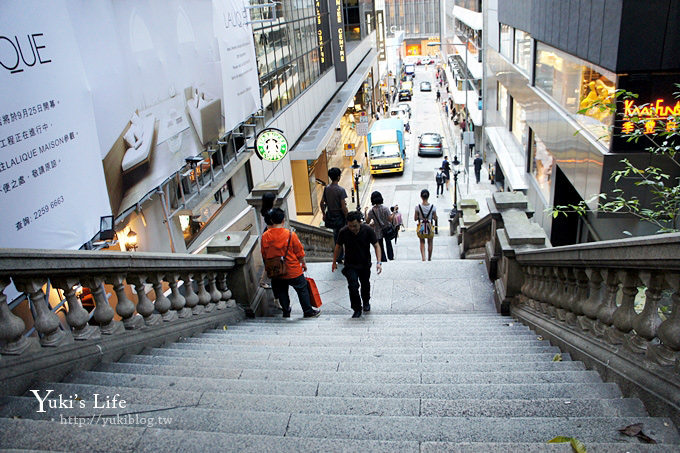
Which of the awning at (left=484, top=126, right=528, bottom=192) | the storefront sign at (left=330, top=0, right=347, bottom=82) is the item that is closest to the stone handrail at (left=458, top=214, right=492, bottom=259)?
the awning at (left=484, top=126, right=528, bottom=192)

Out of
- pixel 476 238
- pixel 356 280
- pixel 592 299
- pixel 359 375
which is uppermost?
pixel 592 299

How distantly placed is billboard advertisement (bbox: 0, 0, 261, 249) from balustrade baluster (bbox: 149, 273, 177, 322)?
66.2 inches

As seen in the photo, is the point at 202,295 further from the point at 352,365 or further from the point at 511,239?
the point at 511,239

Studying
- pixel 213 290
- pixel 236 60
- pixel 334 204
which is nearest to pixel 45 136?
pixel 213 290

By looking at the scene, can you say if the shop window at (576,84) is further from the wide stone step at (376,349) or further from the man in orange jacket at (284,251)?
the man in orange jacket at (284,251)

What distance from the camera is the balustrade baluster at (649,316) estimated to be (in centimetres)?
330

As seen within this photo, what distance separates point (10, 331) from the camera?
3.50m

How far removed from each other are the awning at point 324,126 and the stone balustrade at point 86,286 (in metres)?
14.2

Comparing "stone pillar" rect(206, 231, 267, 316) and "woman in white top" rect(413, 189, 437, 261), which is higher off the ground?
"stone pillar" rect(206, 231, 267, 316)

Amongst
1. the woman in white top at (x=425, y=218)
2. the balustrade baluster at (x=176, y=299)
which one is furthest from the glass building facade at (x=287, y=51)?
the balustrade baluster at (x=176, y=299)

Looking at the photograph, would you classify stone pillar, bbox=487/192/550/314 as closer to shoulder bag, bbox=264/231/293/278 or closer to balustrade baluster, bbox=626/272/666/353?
shoulder bag, bbox=264/231/293/278

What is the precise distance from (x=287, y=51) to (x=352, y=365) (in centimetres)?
1827

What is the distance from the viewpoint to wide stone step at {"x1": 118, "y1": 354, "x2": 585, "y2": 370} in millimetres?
4352

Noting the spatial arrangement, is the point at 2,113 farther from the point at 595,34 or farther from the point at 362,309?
the point at 595,34
